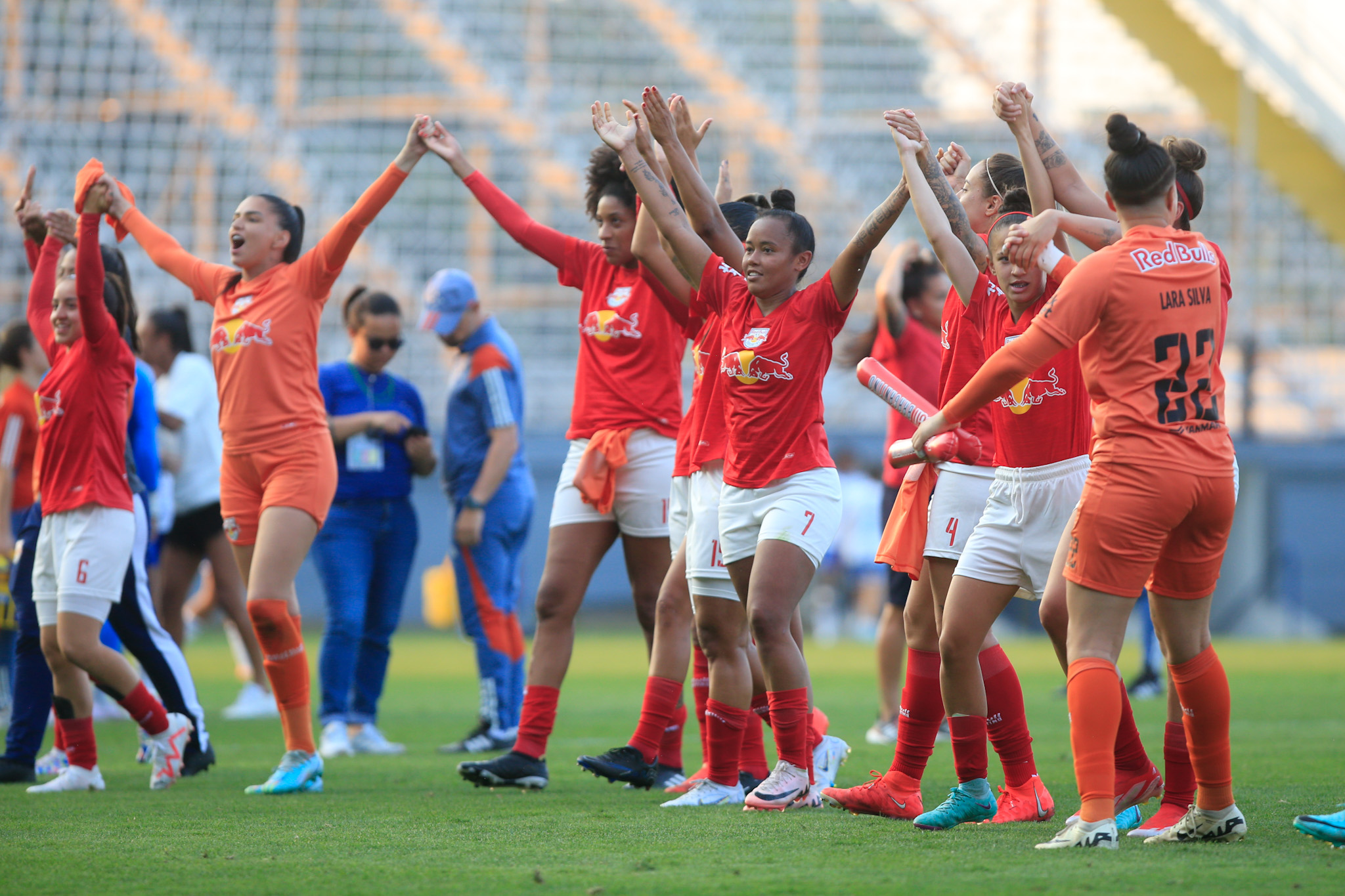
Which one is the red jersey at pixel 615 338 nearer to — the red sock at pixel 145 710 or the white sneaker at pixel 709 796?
the white sneaker at pixel 709 796

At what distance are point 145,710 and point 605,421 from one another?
6.96ft

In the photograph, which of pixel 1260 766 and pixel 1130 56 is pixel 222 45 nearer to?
pixel 1130 56

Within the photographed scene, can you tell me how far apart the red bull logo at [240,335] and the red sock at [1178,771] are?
3467 mm

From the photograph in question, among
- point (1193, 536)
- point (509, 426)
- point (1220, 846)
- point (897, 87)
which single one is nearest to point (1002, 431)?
point (1193, 536)

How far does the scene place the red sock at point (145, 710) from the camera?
5395 millimetres

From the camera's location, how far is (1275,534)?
16828 mm

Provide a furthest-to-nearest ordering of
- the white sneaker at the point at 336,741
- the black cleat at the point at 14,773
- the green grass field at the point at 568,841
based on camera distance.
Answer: the white sneaker at the point at 336,741
the black cleat at the point at 14,773
the green grass field at the point at 568,841

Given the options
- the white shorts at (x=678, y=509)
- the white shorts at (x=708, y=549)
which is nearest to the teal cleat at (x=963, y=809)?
the white shorts at (x=708, y=549)

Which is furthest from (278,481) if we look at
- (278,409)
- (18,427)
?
(18,427)

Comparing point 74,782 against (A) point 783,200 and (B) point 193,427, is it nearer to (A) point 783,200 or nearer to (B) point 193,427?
(B) point 193,427

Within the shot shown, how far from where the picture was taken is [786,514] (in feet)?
14.7

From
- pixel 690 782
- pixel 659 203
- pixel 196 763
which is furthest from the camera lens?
pixel 196 763

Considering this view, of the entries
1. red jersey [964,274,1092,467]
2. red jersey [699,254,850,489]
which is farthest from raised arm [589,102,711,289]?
red jersey [964,274,1092,467]

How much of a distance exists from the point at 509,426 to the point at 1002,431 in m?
3.45
